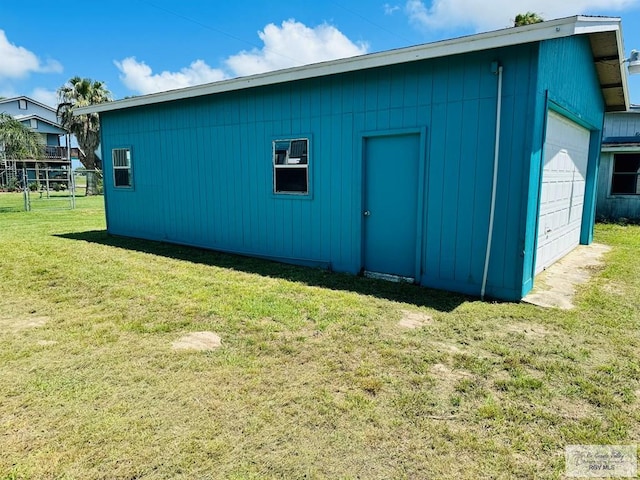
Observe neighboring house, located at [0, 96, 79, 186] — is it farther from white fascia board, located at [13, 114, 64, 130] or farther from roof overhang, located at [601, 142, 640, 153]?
roof overhang, located at [601, 142, 640, 153]

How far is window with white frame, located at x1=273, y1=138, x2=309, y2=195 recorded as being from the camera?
6695 millimetres

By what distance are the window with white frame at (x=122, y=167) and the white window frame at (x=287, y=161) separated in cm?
441

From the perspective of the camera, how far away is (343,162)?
20.4 feet

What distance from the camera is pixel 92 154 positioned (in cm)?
2658

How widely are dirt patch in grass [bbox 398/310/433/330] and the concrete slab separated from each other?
54.1 inches

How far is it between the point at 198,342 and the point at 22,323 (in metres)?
1.95

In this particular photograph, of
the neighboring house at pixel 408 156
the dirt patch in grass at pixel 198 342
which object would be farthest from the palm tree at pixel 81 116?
the dirt patch in grass at pixel 198 342

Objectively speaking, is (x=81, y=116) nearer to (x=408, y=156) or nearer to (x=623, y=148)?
(x=408, y=156)

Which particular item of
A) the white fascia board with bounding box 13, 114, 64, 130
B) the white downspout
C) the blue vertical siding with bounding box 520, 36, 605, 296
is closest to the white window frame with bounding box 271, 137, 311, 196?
the white downspout

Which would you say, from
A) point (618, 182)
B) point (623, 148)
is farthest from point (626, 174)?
point (623, 148)

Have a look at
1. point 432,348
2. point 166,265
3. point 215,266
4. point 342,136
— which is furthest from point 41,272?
point 432,348

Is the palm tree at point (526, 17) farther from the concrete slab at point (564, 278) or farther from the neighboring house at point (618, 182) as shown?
the concrete slab at point (564, 278)

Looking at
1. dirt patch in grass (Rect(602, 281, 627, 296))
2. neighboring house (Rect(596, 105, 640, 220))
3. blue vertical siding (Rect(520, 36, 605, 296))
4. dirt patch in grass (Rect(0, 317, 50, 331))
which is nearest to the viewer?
dirt patch in grass (Rect(0, 317, 50, 331))

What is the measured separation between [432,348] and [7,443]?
2.97 metres
